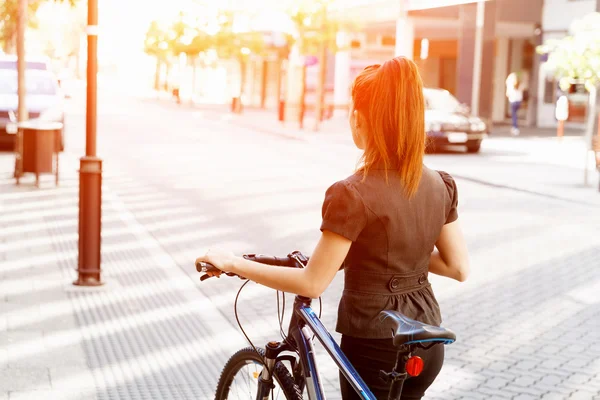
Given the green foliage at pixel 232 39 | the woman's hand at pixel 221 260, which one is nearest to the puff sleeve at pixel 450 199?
the woman's hand at pixel 221 260

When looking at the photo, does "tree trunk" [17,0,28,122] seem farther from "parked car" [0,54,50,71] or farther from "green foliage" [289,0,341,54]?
"green foliage" [289,0,341,54]

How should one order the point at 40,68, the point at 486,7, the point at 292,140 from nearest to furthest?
1. the point at 40,68
2. the point at 292,140
3. the point at 486,7

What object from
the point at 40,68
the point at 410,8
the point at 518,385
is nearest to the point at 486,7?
the point at 410,8

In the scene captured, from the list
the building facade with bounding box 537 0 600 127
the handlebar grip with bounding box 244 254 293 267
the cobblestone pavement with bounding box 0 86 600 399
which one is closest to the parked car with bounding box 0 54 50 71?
the cobblestone pavement with bounding box 0 86 600 399

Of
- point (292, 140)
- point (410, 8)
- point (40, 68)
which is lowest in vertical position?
point (292, 140)

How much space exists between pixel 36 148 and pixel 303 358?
39.5ft

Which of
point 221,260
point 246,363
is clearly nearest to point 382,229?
point 221,260

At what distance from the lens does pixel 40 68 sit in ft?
76.0

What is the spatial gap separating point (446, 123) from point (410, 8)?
443 inches

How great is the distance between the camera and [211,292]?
8.20 meters

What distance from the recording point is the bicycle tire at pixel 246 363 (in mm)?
3314

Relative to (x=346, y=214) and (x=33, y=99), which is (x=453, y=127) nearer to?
(x=33, y=99)

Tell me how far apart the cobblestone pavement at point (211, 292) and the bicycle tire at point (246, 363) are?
1.47 meters

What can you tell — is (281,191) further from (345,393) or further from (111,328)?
(345,393)
